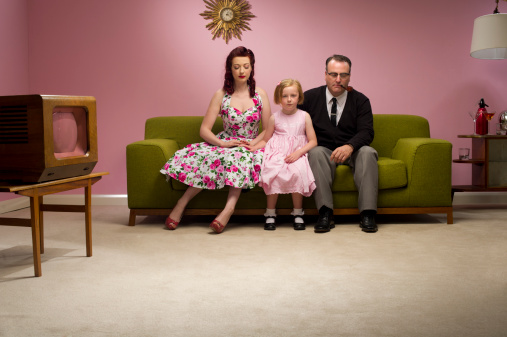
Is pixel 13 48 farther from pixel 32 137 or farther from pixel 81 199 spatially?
pixel 32 137

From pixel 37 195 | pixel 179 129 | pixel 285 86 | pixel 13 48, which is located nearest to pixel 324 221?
pixel 285 86

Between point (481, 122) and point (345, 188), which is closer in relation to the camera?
point (345, 188)

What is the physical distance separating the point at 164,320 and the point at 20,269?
3.34ft

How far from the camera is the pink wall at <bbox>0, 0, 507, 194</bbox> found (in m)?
4.30

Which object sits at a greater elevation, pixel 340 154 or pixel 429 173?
pixel 340 154

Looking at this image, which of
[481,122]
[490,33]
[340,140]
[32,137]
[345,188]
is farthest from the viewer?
[481,122]

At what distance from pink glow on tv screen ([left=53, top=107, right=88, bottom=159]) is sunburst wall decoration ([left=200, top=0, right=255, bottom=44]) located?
7.33ft

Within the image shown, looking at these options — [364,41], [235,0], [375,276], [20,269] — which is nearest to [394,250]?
[375,276]

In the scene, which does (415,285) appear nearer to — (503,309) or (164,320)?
(503,309)

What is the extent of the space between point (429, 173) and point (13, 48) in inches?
134

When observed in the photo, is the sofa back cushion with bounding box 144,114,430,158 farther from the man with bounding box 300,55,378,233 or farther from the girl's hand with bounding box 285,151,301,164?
the girl's hand with bounding box 285,151,301,164

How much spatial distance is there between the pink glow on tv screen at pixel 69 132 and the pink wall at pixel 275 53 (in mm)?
2081

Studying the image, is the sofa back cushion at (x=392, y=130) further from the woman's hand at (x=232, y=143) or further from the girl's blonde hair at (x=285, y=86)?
the woman's hand at (x=232, y=143)

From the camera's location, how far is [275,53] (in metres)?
4.32
